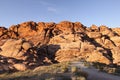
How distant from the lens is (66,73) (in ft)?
76.9

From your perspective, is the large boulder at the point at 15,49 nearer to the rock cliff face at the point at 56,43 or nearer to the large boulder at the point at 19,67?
the rock cliff face at the point at 56,43

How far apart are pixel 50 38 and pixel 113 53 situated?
1071 cm

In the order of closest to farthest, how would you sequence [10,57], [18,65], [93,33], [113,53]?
[18,65] < [10,57] < [113,53] < [93,33]

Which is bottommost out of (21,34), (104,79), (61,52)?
(104,79)

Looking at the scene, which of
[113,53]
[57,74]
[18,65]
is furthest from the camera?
[113,53]

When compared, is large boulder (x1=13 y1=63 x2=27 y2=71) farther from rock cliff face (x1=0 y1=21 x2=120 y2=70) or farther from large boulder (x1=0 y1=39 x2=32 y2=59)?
large boulder (x1=0 y1=39 x2=32 y2=59)

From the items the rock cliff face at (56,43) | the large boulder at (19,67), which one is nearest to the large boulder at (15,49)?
the rock cliff face at (56,43)

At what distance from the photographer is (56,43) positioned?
44.8 meters

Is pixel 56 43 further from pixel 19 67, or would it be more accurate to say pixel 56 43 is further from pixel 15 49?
pixel 19 67

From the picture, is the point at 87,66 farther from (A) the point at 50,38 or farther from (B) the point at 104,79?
(A) the point at 50,38

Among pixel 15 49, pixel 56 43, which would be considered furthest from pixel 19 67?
pixel 56 43

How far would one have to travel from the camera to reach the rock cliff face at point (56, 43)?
3734 cm

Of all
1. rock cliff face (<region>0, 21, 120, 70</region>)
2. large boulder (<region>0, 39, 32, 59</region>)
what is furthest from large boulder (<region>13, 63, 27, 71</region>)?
large boulder (<region>0, 39, 32, 59</region>)


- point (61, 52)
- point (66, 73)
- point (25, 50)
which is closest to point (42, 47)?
point (61, 52)
